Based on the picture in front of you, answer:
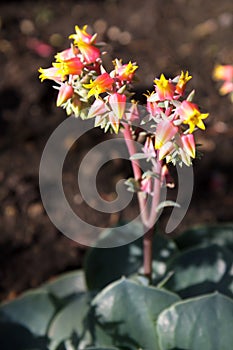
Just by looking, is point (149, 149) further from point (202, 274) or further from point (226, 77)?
point (226, 77)

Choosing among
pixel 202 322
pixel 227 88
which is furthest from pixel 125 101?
pixel 227 88

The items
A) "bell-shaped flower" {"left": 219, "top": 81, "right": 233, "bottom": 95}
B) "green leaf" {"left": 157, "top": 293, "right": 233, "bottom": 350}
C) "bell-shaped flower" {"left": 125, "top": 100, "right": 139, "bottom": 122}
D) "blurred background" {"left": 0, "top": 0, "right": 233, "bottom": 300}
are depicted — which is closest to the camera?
"bell-shaped flower" {"left": 125, "top": 100, "right": 139, "bottom": 122}

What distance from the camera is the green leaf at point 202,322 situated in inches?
55.7

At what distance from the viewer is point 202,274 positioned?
5.29ft

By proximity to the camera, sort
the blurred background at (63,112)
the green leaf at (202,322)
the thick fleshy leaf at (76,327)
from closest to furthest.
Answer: the green leaf at (202,322) < the thick fleshy leaf at (76,327) < the blurred background at (63,112)

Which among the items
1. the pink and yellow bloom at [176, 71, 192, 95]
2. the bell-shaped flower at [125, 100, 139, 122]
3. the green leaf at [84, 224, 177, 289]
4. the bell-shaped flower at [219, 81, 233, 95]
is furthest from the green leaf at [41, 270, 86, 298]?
the bell-shaped flower at [219, 81, 233, 95]

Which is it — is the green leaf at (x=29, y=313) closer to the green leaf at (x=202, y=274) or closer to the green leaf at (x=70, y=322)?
the green leaf at (x=70, y=322)

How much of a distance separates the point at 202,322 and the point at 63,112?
1.48 m

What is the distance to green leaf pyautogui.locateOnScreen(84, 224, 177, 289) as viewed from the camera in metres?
1.75

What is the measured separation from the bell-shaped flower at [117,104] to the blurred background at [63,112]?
1.24 m

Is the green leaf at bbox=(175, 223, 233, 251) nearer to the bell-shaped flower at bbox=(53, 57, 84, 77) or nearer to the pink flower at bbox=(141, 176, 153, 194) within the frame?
the pink flower at bbox=(141, 176, 153, 194)

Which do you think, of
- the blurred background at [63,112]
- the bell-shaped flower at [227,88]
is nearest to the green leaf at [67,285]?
the blurred background at [63,112]

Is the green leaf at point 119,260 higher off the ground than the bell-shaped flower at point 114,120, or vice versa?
the bell-shaped flower at point 114,120

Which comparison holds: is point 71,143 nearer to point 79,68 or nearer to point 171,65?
point 171,65
